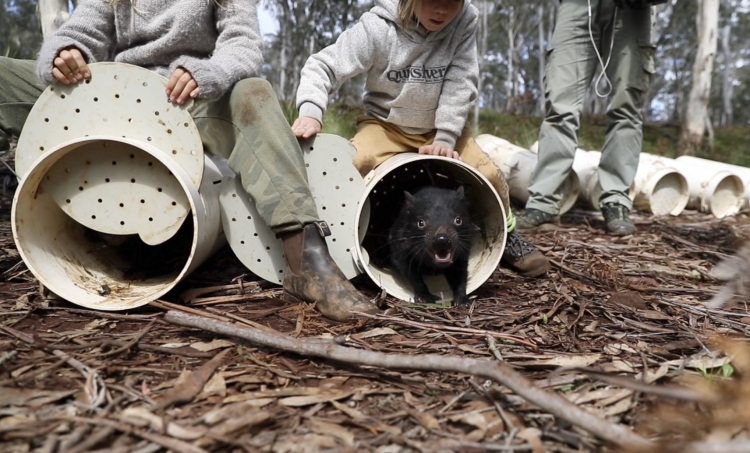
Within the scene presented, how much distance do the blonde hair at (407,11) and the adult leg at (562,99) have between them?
5.64 feet

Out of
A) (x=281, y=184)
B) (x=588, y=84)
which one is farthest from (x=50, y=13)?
(x=588, y=84)

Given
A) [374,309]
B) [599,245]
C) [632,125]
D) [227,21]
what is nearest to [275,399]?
[374,309]

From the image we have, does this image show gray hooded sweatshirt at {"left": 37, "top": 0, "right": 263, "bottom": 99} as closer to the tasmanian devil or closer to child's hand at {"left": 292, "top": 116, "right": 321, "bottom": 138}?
child's hand at {"left": 292, "top": 116, "right": 321, "bottom": 138}

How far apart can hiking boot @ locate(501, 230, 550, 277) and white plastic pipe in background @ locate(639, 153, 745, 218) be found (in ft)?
9.87

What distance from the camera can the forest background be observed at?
10.9 metres

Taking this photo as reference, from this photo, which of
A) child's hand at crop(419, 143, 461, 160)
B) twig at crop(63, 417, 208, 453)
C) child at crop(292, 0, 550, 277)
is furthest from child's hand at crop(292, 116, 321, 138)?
twig at crop(63, 417, 208, 453)

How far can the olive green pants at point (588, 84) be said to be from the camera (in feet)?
13.0

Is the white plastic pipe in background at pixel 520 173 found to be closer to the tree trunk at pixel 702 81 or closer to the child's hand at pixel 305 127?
the child's hand at pixel 305 127

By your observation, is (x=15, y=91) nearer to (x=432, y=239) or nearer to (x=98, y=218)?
(x=98, y=218)

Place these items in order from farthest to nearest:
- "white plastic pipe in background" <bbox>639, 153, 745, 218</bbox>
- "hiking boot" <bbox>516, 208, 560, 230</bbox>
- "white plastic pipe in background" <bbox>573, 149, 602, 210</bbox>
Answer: "white plastic pipe in background" <bbox>639, 153, 745, 218</bbox>, "white plastic pipe in background" <bbox>573, 149, 602, 210</bbox>, "hiking boot" <bbox>516, 208, 560, 230</bbox>

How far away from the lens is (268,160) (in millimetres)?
2342

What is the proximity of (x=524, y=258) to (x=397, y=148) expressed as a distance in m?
0.96

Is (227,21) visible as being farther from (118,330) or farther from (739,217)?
(739,217)

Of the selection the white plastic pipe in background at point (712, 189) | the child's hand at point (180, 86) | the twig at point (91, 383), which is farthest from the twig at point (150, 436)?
the white plastic pipe in background at point (712, 189)
